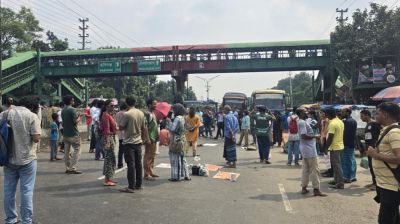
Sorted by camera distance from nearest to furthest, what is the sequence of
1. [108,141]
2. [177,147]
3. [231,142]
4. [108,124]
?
[108,141] < [177,147] < [108,124] < [231,142]

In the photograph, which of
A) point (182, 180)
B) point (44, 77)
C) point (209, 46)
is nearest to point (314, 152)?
point (182, 180)

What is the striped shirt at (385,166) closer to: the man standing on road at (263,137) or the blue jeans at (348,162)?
the blue jeans at (348,162)

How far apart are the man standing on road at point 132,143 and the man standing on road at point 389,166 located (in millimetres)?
5089

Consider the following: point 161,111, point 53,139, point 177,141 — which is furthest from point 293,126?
point 53,139

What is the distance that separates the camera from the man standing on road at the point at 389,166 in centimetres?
462

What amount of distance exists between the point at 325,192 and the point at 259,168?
138 inches

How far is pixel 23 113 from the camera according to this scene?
5.89m

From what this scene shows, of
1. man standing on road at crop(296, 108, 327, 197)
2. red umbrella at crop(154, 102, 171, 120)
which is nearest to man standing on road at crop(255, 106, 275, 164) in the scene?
red umbrella at crop(154, 102, 171, 120)

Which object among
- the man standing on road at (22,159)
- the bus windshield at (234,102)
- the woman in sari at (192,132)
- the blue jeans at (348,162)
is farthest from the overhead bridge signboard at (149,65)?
the man standing on road at (22,159)

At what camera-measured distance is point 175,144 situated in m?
10.0

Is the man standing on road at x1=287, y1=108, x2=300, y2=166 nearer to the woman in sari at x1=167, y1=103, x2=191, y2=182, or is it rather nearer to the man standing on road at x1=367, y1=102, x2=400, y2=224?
the woman in sari at x1=167, y1=103, x2=191, y2=182

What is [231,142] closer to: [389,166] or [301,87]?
[389,166]

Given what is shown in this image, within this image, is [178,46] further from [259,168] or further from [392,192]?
[392,192]

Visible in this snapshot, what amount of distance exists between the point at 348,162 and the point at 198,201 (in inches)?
165
